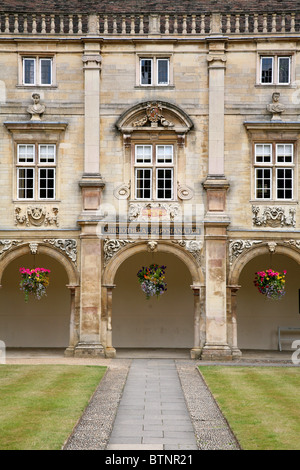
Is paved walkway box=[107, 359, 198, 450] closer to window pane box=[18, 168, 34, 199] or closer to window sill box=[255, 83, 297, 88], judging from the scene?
window pane box=[18, 168, 34, 199]

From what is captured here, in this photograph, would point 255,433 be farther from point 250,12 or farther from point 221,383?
point 250,12

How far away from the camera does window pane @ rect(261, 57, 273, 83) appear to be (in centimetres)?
2512

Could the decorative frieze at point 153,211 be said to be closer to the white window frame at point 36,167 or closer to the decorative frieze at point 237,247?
the decorative frieze at point 237,247

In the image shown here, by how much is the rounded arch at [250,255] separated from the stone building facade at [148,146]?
33mm

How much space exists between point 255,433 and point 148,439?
5.66ft

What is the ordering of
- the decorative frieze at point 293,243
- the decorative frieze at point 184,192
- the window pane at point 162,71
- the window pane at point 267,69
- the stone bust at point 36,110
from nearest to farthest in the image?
the decorative frieze at point 293,243 → the decorative frieze at point 184,192 → the stone bust at point 36,110 → the window pane at point 267,69 → the window pane at point 162,71

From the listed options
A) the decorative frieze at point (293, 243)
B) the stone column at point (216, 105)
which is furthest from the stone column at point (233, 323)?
the stone column at point (216, 105)

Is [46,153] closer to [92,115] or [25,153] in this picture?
[25,153]

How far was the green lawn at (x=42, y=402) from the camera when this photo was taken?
37.5 feet

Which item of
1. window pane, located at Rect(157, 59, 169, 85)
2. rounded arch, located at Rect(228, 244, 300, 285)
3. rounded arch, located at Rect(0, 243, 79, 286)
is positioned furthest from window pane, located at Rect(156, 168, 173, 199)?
rounded arch, located at Rect(0, 243, 79, 286)

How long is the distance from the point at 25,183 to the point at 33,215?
45.9 inches

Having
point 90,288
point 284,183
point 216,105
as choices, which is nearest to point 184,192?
point 216,105

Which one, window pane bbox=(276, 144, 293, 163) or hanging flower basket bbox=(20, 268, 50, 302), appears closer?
hanging flower basket bbox=(20, 268, 50, 302)

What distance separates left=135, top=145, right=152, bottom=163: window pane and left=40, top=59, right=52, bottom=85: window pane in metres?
3.81
